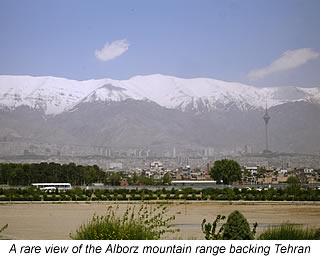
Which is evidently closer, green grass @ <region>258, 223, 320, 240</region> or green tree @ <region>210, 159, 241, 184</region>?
green grass @ <region>258, 223, 320, 240</region>

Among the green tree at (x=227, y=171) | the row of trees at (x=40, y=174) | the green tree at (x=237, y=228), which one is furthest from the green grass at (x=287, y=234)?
the green tree at (x=227, y=171)

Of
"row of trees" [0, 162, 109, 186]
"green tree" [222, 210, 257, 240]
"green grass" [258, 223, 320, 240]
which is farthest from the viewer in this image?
"row of trees" [0, 162, 109, 186]

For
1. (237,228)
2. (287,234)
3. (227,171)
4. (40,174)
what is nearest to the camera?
(237,228)

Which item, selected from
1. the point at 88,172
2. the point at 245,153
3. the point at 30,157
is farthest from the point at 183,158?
the point at 88,172

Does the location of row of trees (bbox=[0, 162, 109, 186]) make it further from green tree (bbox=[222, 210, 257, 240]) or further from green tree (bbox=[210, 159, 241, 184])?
green tree (bbox=[222, 210, 257, 240])

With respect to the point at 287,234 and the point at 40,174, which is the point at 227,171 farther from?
the point at 287,234

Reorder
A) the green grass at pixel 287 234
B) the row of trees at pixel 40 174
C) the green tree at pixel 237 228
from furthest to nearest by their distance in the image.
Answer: the row of trees at pixel 40 174 < the green grass at pixel 287 234 < the green tree at pixel 237 228

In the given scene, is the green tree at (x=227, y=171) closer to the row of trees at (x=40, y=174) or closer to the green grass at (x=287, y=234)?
the row of trees at (x=40, y=174)

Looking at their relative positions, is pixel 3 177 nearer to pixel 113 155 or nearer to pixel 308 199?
pixel 308 199

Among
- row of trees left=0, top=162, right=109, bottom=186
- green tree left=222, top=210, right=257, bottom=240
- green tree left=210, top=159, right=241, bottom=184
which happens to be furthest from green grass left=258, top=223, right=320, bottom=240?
green tree left=210, top=159, right=241, bottom=184

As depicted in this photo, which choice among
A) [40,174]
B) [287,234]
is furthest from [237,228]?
[40,174]

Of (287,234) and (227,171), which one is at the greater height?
(227,171)

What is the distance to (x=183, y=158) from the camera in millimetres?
188375

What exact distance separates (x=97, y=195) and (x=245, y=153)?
121558 millimetres
